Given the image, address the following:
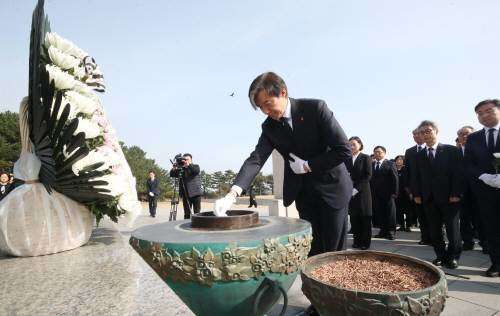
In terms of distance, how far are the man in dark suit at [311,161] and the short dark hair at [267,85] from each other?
68 millimetres

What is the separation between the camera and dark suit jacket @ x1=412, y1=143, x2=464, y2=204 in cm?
385

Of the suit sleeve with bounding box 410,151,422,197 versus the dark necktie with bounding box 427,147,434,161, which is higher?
the dark necktie with bounding box 427,147,434,161

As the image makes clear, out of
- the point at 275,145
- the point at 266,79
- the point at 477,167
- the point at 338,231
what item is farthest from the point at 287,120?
the point at 477,167

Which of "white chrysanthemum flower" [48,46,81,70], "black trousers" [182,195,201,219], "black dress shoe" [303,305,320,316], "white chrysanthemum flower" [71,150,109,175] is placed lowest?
"black dress shoe" [303,305,320,316]

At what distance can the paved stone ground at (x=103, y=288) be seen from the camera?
1.90 m

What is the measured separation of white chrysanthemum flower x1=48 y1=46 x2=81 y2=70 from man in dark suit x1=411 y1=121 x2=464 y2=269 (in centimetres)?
442

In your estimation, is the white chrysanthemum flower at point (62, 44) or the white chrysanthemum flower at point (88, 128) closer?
the white chrysanthemum flower at point (88, 128)

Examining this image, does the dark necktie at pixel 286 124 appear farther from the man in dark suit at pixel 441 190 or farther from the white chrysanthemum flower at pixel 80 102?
the man in dark suit at pixel 441 190

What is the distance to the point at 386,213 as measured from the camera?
631cm

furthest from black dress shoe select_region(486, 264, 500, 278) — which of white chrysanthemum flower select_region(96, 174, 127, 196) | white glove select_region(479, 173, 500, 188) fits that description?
white chrysanthemum flower select_region(96, 174, 127, 196)

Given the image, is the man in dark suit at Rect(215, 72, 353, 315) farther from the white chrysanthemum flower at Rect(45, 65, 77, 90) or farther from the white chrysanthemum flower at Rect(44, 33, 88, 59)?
the white chrysanthemum flower at Rect(44, 33, 88, 59)

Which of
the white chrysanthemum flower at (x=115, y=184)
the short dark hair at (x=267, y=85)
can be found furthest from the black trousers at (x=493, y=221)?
the white chrysanthemum flower at (x=115, y=184)

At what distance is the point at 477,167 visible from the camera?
3.65 m

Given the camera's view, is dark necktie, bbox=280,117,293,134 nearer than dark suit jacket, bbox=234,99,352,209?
No
